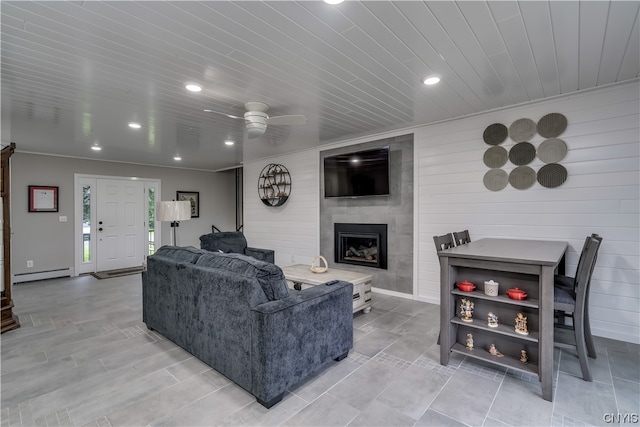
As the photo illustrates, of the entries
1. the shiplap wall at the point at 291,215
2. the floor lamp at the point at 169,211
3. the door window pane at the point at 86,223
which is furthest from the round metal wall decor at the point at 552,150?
the door window pane at the point at 86,223

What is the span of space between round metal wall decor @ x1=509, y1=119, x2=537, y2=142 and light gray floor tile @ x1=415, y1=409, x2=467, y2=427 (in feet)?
9.63

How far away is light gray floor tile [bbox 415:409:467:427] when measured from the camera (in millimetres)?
1773

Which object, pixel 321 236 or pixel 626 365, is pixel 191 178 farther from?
pixel 626 365

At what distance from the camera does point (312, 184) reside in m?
5.52

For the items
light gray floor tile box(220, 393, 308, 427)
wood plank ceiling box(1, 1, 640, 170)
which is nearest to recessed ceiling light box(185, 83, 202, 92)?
wood plank ceiling box(1, 1, 640, 170)

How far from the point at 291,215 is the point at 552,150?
13.5 feet

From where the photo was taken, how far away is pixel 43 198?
5660 millimetres

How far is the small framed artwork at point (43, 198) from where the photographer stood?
554 centimetres

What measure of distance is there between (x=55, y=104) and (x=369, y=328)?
401 cm

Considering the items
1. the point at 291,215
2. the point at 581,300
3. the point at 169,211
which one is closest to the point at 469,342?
the point at 581,300

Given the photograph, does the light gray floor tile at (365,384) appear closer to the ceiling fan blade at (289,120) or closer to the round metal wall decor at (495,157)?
the ceiling fan blade at (289,120)

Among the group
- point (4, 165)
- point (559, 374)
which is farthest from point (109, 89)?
point (559, 374)

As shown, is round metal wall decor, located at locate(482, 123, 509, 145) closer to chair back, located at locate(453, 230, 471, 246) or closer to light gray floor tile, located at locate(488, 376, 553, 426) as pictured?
chair back, located at locate(453, 230, 471, 246)

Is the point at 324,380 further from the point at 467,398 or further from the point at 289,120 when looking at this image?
the point at 289,120
